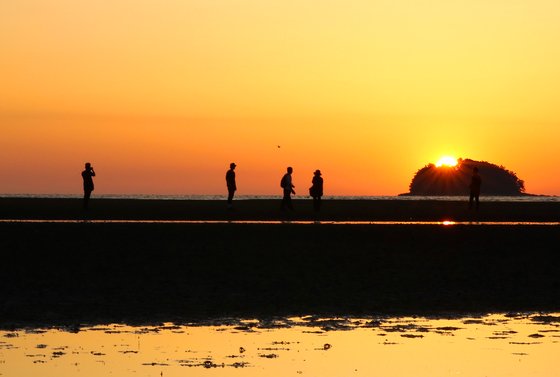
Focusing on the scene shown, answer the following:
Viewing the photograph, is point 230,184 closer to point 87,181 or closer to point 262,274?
point 87,181

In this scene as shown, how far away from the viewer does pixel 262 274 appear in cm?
2298

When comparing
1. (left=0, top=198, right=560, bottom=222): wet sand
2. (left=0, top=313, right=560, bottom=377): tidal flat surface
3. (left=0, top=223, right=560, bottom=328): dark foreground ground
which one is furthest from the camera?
(left=0, top=198, right=560, bottom=222): wet sand

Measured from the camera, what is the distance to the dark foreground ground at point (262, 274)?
18688mm

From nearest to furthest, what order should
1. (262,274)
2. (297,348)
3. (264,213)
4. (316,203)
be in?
(297,348) < (262,274) < (264,213) < (316,203)

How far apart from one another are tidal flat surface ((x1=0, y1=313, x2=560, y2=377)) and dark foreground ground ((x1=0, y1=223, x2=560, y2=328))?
1252 mm

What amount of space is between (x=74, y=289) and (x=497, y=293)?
24.7 ft

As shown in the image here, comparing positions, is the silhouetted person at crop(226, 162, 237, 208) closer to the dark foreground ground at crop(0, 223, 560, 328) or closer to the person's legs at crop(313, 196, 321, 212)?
the person's legs at crop(313, 196, 321, 212)

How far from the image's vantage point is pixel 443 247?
93.7 ft

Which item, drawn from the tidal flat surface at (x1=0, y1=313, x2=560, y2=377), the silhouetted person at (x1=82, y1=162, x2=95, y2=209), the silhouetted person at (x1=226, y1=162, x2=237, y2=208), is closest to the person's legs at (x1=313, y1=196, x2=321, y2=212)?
the silhouetted person at (x1=226, y1=162, x2=237, y2=208)

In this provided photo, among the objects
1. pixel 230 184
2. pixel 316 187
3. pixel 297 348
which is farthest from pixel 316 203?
pixel 297 348

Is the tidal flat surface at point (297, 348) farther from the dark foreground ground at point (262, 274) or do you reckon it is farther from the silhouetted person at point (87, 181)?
the silhouetted person at point (87, 181)

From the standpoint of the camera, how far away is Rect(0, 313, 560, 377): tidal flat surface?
41.8ft

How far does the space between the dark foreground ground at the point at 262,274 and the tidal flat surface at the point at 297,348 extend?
1252 mm

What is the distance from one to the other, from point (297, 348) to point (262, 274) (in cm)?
874
